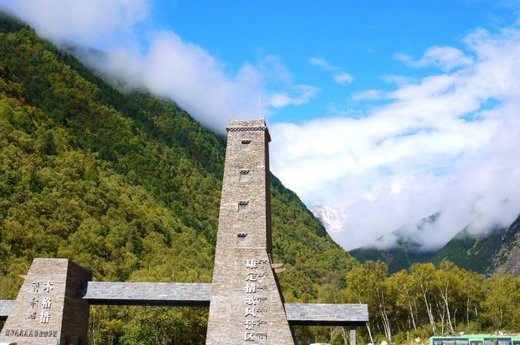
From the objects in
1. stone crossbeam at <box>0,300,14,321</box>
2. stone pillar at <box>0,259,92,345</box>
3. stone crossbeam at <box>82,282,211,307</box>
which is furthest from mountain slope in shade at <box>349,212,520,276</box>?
stone crossbeam at <box>0,300,14,321</box>

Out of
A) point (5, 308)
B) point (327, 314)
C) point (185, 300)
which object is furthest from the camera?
point (5, 308)

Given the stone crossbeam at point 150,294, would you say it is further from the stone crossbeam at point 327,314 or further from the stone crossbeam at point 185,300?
the stone crossbeam at point 327,314

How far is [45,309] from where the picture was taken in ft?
111

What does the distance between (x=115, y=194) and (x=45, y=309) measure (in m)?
60.2

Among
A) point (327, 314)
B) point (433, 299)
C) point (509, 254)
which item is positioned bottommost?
point (327, 314)

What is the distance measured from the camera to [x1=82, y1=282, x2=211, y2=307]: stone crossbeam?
34656mm

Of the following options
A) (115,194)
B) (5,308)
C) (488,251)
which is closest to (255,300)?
(5,308)

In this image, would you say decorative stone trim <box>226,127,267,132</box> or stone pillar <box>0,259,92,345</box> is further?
decorative stone trim <box>226,127,267,132</box>

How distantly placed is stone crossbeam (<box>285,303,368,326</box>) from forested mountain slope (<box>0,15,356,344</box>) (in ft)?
60.5

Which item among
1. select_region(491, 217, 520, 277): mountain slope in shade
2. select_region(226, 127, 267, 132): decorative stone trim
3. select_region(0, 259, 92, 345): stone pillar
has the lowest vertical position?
select_region(0, 259, 92, 345): stone pillar

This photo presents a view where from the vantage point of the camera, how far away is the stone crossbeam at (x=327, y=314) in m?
33.2

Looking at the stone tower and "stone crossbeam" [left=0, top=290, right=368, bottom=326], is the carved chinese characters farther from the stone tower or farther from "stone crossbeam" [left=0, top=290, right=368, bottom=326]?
"stone crossbeam" [left=0, top=290, right=368, bottom=326]

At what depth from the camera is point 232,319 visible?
3303 centimetres

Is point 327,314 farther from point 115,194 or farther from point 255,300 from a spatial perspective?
point 115,194
